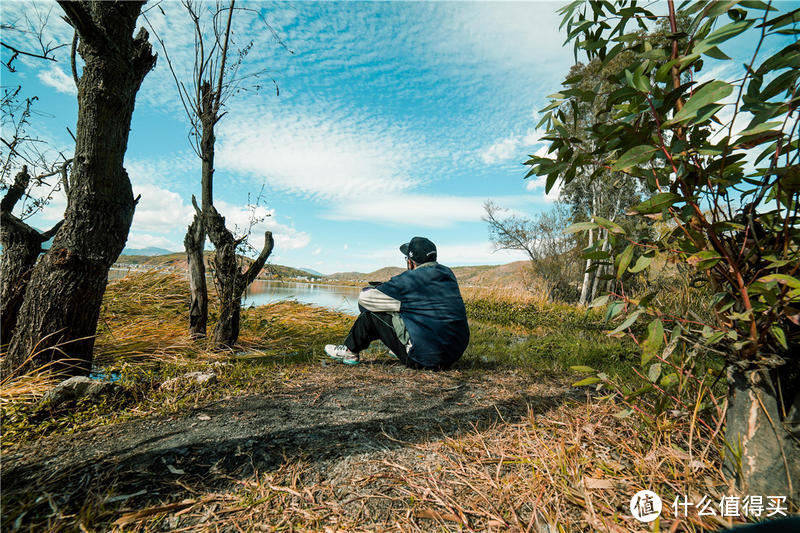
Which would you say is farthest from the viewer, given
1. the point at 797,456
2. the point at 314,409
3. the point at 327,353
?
the point at 327,353

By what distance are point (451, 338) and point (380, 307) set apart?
2.45 feet

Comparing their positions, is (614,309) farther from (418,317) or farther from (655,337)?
(418,317)

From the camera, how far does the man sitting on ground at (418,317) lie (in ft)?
9.94

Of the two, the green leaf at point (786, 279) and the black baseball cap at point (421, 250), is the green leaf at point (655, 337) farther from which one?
the black baseball cap at point (421, 250)

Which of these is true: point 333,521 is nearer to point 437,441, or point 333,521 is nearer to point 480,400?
point 437,441

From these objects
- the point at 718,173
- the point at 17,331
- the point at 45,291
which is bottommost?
the point at 17,331

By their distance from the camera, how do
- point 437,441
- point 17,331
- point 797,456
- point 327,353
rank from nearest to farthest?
point 797,456, point 437,441, point 17,331, point 327,353

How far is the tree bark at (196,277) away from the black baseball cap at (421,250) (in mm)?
2279

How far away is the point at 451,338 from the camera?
3039 millimetres

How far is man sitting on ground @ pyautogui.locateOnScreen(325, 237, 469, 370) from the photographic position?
3029 millimetres

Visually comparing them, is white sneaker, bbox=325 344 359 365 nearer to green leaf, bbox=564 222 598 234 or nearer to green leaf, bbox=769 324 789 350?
green leaf, bbox=564 222 598 234

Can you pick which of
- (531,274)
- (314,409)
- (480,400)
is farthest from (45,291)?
(531,274)

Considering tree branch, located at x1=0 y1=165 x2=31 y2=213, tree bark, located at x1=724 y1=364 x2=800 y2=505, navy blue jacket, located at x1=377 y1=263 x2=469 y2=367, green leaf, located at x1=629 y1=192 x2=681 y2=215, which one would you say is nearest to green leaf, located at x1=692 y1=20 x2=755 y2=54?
green leaf, located at x1=629 y1=192 x2=681 y2=215

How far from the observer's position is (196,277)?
3.51m
